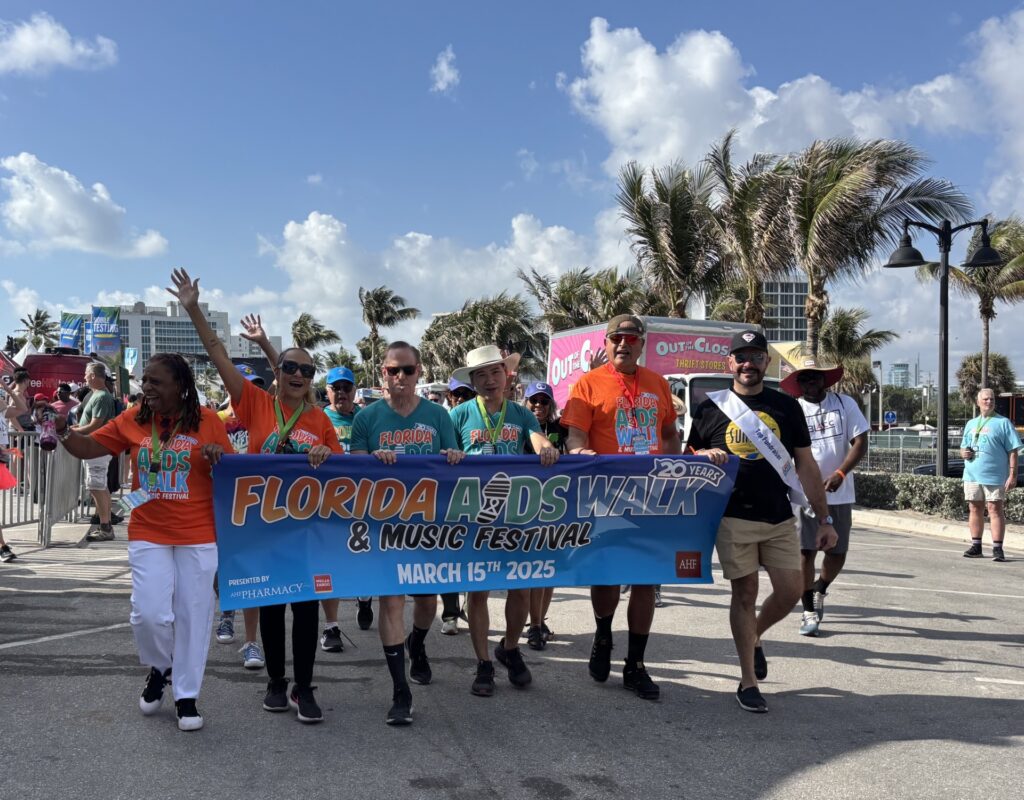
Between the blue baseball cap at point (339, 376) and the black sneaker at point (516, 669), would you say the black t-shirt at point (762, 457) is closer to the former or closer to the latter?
the black sneaker at point (516, 669)

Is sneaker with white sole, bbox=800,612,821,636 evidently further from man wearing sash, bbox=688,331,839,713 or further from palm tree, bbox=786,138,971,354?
palm tree, bbox=786,138,971,354

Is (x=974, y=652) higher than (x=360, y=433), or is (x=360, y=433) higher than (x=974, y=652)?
(x=360, y=433)

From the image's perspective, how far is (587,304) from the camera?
39.2m

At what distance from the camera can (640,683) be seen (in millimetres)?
5008

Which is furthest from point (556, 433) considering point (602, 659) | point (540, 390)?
point (602, 659)

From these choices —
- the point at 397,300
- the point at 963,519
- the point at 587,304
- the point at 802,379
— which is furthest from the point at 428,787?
the point at 397,300

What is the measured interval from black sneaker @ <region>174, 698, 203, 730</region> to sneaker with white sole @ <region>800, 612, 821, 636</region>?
14.5 ft

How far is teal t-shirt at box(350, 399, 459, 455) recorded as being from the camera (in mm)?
5004

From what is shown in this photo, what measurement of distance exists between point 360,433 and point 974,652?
15.1ft

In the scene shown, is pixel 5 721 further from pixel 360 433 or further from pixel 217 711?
pixel 360 433

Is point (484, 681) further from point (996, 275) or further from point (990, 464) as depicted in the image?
point (996, 275)

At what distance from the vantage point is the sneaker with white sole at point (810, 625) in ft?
21.5

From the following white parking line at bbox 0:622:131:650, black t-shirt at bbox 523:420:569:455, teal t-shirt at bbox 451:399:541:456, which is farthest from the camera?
black t-shirt at bbox 523:420:569:455

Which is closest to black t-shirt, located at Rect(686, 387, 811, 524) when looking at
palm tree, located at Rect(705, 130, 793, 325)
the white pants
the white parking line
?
the white pants
